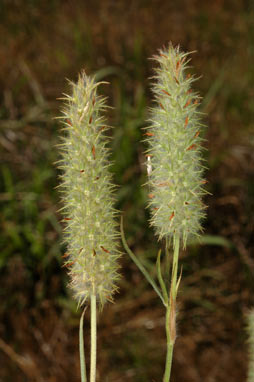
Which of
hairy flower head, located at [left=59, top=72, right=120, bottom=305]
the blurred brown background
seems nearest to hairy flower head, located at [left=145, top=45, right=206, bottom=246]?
hairy flower head, located at [left=59, top=72, right=120, bottom=305]

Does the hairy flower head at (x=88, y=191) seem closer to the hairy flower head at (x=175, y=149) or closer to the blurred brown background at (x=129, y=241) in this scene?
the hairy flower head at (x=175, y=149)

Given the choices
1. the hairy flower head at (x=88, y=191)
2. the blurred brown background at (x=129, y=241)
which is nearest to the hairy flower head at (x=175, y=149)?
the hairy flower head at (x=88, y=191)

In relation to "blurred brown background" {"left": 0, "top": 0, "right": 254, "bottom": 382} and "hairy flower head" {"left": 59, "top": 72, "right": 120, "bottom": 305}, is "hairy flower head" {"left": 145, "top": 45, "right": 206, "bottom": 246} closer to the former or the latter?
"hairy flower head" {"left": 59, "top": 72, "right": 120, "bottom": 305}

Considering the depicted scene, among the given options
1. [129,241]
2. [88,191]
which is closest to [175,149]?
[88,191]

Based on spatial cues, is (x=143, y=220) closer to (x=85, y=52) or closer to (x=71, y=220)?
(x=85, y=52)

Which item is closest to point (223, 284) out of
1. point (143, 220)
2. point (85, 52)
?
point (143, 220)
